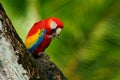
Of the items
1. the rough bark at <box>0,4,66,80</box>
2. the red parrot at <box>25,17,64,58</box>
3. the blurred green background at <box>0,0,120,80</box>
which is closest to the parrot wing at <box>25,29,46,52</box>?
the red parrot at <box>25,17,64,58</box>

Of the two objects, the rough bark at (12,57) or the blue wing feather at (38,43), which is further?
the blue wing feather at (38,43)

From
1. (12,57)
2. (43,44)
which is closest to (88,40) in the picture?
(43,44)

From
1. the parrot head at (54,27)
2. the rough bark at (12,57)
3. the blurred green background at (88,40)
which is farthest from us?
the blurred green background at (88,40)

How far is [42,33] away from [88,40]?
975mm

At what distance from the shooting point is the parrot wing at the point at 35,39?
227cm

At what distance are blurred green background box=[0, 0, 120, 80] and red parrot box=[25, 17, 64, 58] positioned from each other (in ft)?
2.77

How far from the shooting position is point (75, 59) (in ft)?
10.7

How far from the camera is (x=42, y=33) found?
2291mm

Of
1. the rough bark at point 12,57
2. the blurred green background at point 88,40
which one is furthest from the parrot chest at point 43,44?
the blurred green background at point 88,40

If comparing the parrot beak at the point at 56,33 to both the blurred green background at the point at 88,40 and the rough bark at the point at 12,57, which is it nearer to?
the rough bark at the point at 12,57

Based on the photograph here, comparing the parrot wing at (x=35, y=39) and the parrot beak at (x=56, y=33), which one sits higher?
the parrot beak at (x=56, y=33)

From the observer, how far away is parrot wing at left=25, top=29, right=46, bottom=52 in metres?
2.27

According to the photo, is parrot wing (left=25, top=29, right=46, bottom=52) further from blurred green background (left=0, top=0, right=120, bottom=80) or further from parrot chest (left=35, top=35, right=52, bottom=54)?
blurred green background (left=0, top=0, right=120, bottom=80)

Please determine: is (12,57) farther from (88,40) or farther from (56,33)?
(88,40)
